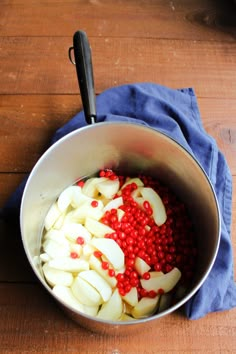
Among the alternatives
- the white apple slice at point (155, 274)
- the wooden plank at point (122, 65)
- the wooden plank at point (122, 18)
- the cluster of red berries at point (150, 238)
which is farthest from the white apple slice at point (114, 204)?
the wooden plank at point (122, 18)

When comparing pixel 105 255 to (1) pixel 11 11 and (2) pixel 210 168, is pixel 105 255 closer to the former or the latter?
(2) pixel 210 168

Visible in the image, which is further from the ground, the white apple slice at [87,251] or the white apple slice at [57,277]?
the white apple slice at [87,251]

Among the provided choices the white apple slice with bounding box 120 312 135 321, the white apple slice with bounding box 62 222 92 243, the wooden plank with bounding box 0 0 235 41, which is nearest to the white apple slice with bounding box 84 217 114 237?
the white apple slice with bounding box 62 222 92 243

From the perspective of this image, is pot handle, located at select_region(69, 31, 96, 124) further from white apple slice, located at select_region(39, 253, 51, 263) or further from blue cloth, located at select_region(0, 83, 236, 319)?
white apple slice, located at select_region(39, 253, 51, 263)

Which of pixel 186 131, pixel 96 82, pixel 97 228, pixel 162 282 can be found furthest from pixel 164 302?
pixel 96 82

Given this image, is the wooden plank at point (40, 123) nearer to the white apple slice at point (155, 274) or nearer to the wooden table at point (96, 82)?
the wooden table at point (96, 82)

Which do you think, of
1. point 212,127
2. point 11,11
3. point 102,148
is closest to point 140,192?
point 102,148
